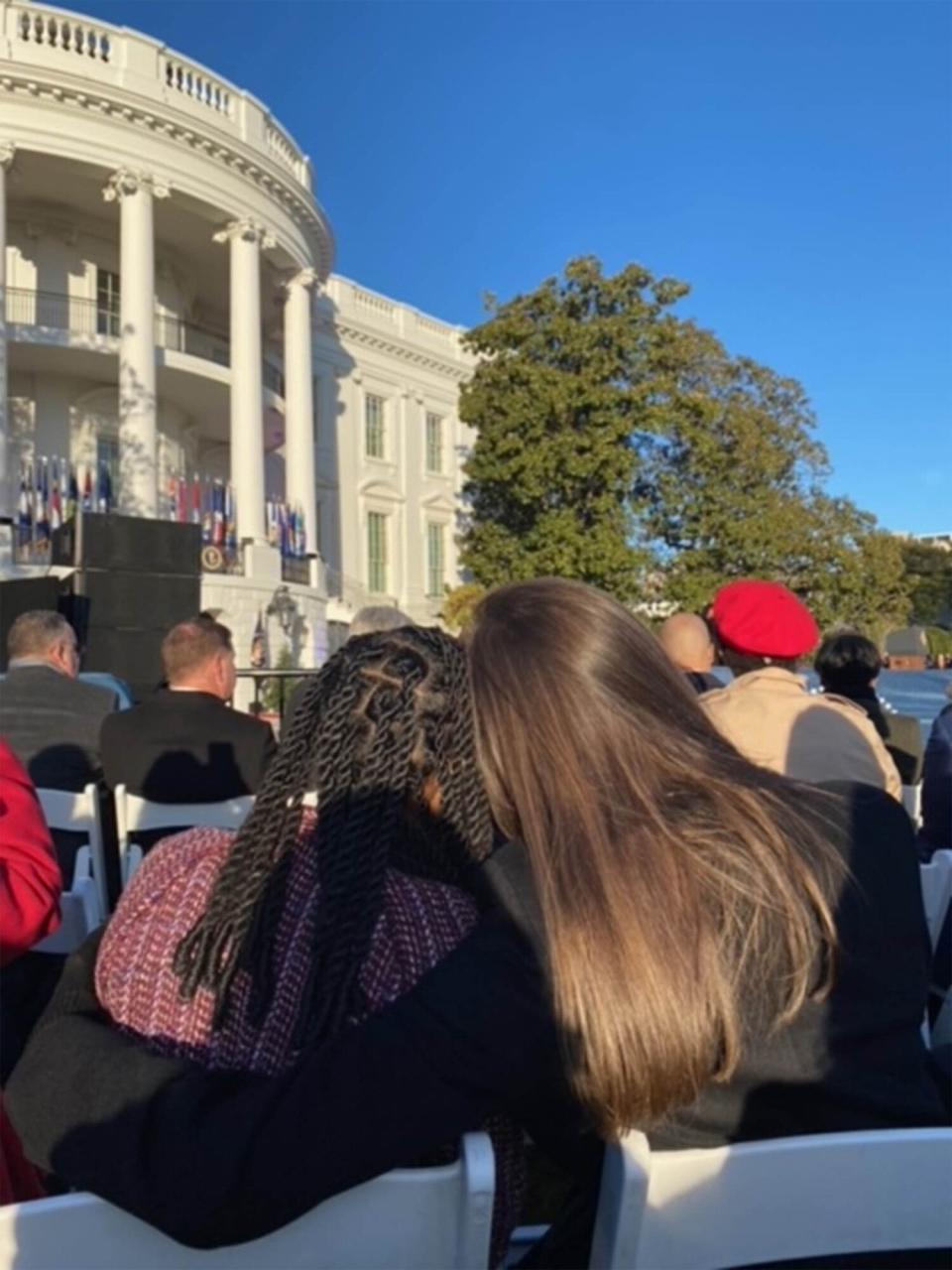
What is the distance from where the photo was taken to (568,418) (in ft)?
76.7

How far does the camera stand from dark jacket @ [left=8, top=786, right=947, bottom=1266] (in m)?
1.05

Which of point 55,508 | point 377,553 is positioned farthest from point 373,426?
point 55,508

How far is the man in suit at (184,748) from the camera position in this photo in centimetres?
398

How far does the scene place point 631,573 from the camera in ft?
75.4

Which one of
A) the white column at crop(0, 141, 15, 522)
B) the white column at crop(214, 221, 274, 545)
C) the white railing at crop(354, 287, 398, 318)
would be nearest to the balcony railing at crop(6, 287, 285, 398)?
the white column at crop(0, 141, 15, 522)

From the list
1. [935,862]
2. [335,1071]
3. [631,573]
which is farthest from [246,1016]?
[631,573]

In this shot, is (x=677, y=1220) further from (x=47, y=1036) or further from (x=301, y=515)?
(x=301, y=515)

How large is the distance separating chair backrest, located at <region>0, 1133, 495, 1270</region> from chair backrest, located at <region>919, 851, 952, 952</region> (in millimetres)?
2033

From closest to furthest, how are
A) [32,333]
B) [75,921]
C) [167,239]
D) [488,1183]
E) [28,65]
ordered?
[488,1183] < [75,921] < [28,65] < [32,333] < [167,239]

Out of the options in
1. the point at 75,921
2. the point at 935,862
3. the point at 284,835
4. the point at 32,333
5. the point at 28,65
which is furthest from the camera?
the point at 32,333

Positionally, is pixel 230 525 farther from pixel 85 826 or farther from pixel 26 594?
pixel 85 826

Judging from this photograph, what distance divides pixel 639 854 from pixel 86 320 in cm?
2200

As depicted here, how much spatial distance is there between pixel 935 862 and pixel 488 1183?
2123 mm

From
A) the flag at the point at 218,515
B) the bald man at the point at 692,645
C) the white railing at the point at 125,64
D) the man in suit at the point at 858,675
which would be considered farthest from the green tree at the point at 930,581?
the bald man at the point at 692,645
